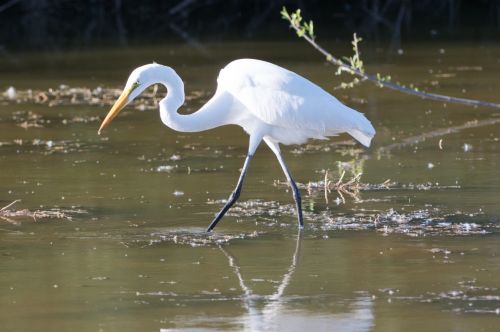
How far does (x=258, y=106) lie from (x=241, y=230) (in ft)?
2.65

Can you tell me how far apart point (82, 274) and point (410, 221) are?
2.27 meters

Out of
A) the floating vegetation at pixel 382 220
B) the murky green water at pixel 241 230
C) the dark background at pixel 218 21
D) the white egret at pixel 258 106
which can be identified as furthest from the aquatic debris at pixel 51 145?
the dark background at pixel 218 21

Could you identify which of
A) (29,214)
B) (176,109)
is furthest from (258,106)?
(29,214)

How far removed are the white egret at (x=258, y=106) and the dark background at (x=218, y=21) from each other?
40.0ft

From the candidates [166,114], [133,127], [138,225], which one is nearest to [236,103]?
[166,114]

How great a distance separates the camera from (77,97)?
563 inches

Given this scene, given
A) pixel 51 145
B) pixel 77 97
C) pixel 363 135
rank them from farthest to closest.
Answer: pixel 77 97 → pixel 51 145 → pixel 363 135

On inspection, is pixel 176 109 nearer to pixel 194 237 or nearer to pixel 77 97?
pixel 194 237

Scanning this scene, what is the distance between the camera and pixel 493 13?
24516mm

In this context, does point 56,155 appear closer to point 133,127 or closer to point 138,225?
point 133,127

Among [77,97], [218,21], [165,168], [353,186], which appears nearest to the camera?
[353,186]

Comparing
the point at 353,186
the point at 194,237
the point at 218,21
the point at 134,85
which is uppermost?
the point at 218,21

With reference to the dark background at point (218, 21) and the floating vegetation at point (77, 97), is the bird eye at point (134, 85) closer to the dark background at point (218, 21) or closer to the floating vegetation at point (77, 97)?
the floating vegetation at point (77, 97)

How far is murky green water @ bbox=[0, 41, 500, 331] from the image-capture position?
5914 mm
